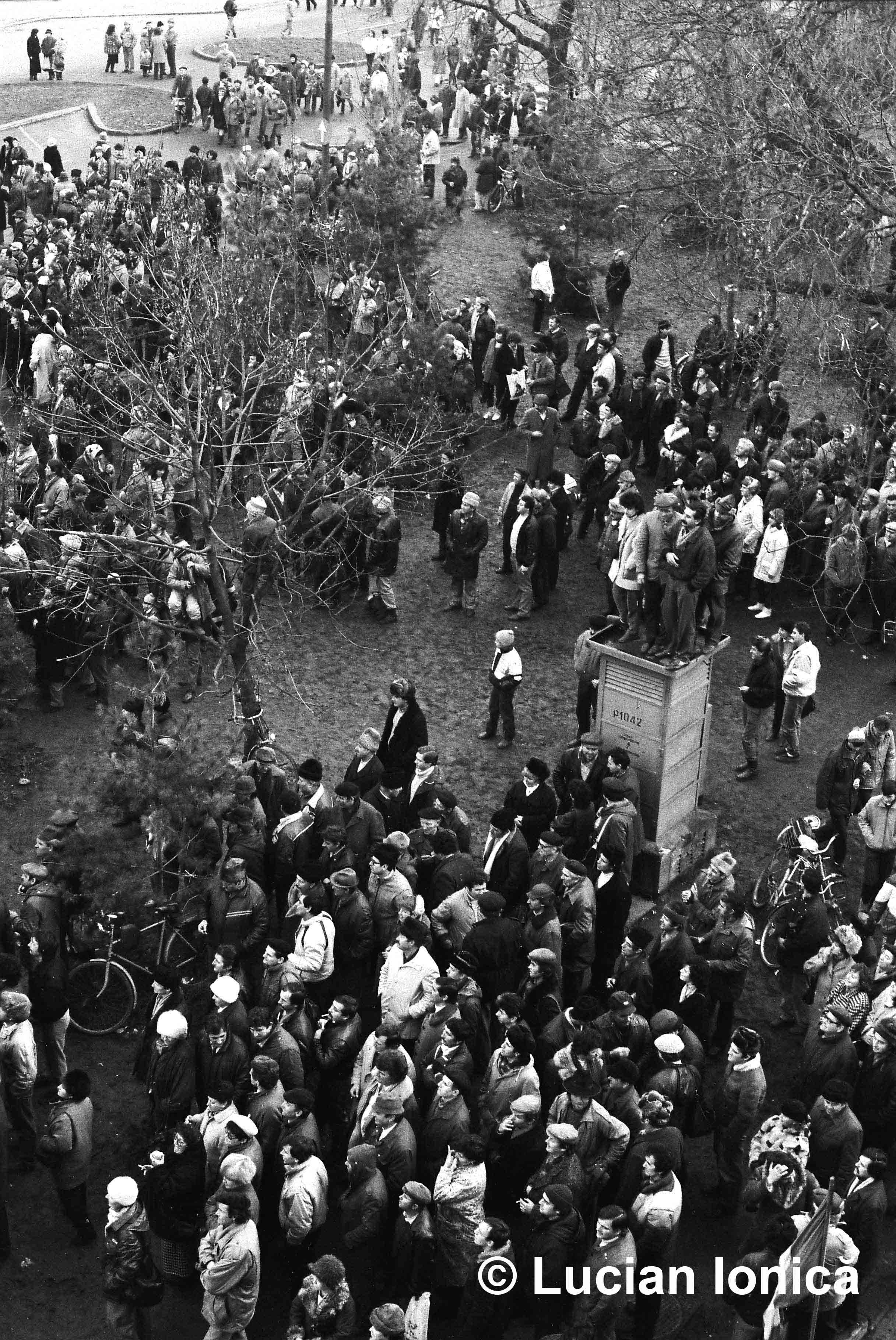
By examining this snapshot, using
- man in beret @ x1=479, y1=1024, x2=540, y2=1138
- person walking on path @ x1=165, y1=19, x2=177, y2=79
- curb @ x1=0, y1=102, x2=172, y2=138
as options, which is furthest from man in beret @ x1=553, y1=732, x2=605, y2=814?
person walking on path @ x1=165, y1=19, x2=177, y2=79

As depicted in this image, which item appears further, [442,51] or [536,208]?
[442,51]

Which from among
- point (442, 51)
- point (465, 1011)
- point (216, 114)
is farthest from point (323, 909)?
point (442, 51)

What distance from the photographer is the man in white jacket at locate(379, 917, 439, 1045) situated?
1236cm

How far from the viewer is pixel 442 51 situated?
40.4m

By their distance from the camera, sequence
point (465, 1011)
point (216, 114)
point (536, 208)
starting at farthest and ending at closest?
1. point (216, 114)
2. point (536, 208)
3. point (465, 1011)

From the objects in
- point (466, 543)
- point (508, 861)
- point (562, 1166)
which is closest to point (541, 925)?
point (508, 861)

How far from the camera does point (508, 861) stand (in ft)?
45.6

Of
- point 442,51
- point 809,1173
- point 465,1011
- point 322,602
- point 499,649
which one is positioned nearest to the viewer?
point 809,1173

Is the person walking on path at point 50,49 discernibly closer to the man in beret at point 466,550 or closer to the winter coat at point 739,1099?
the man in beret at point 466,550

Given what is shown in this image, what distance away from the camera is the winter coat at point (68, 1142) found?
11.4m

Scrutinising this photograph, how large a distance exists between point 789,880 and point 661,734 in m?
1.74

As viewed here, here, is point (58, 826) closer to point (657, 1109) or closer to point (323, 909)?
point (323, 909)

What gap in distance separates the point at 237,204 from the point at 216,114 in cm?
1221

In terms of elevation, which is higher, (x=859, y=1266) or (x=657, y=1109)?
(x=657, y=1109)
